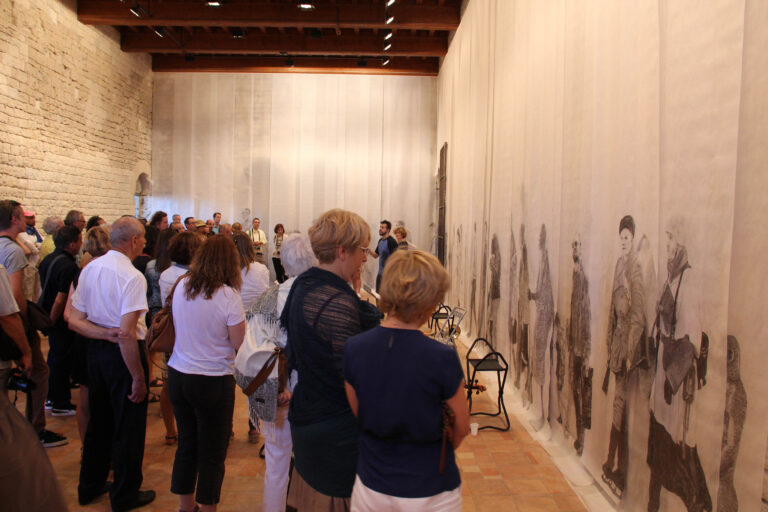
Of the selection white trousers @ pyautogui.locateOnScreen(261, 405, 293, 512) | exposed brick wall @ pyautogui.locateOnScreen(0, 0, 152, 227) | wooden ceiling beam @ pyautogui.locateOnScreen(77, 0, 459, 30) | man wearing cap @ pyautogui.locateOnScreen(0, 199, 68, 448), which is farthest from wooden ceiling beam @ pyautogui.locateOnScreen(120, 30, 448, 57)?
white trousers @ pyautogui.locateOnScreen(261, 405, 293, 512)

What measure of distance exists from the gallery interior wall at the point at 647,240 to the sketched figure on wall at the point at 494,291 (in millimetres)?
961

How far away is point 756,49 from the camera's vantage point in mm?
2148

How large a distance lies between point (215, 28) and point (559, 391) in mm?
13259

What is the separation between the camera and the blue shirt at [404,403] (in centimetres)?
160

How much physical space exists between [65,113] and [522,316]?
1046cm

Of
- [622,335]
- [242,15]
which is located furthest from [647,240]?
[242,15]

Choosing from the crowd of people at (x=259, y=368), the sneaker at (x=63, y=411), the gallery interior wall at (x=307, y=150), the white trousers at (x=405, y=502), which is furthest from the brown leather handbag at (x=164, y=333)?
the gallery interior wall at (x=307, y=150)

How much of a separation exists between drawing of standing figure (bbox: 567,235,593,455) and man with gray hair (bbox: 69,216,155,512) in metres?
3.09

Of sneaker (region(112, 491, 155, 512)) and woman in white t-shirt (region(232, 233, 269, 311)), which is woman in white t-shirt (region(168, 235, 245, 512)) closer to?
sneaker (region(112, 491, 155, 512))

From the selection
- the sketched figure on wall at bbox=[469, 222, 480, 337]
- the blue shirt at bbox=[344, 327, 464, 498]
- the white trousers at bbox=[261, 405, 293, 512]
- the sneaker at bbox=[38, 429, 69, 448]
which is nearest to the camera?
the blue shirt at bbox=[344, 327, 464, 498]

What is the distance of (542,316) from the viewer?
199 inches

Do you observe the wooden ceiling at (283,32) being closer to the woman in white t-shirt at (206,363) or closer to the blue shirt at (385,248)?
the blue shirt at (385,248)

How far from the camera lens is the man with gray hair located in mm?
3051

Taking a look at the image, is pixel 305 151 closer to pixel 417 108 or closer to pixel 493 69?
pixel 417 108
